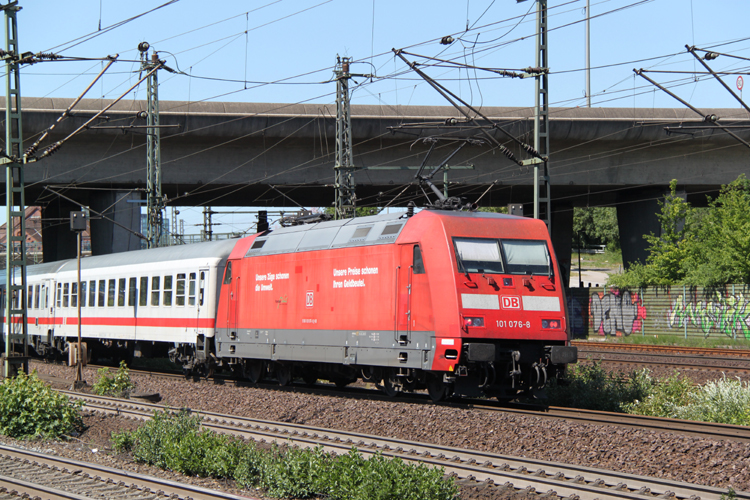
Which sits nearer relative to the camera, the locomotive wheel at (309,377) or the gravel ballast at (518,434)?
the gravel ballast at (518,434)

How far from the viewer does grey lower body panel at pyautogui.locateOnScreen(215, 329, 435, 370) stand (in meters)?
14.1

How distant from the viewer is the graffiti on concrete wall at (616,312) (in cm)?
3597

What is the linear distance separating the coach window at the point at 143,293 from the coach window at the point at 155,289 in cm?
43

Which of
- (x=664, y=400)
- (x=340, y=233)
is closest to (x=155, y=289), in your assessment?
(x=340, y=233)

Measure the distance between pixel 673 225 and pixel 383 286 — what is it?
26208 mm

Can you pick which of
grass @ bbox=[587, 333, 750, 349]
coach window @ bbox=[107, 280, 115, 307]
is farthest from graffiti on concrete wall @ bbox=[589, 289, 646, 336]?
coach window @ bbox=[107, 280, 115, 307]

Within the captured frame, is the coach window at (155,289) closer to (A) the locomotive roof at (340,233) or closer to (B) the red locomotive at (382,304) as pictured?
(B) the red locomotive at (382,304)

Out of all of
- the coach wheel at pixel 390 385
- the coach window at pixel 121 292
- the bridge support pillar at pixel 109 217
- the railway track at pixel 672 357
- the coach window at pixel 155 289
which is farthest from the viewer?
the bridge support pillar at pixel 109 217

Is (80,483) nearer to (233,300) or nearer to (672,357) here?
(233,300)

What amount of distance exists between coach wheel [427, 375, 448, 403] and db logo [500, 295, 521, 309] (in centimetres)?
193

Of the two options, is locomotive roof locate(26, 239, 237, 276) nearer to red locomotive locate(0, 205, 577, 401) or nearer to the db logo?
red locomotive locate(0, 205, 577, 401)

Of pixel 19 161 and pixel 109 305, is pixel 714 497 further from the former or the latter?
pixel 109 305

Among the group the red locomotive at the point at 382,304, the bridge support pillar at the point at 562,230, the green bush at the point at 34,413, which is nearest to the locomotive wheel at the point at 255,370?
the red locomotive at the point at 382,304

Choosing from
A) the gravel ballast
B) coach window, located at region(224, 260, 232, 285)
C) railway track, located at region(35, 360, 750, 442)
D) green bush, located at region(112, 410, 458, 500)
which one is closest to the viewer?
green bush, located at region(112, 410, 458, 500)
